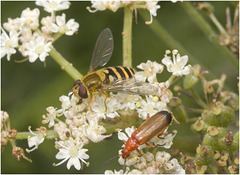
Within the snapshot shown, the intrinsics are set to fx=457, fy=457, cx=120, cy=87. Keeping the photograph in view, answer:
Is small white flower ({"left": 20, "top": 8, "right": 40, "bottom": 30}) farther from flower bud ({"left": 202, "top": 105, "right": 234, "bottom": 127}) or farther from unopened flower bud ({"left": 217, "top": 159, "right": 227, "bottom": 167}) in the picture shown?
unopened flower bud ({"left": 217, "top": 159, "right": 227, "bottom": 167})

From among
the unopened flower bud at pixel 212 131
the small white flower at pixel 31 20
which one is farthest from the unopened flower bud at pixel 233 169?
the small white flower at pixel 31 20

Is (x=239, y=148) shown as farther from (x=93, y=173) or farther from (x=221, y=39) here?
(x=93, y=173)

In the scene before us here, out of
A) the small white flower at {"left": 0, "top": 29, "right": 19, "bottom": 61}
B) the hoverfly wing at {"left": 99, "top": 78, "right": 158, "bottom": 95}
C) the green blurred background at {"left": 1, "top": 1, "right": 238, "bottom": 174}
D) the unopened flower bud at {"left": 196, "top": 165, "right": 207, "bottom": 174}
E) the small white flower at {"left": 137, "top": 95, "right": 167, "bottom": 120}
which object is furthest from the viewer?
the green blurred background at {"left": 1, "top": 1, "right": 238, "bottom": 174}

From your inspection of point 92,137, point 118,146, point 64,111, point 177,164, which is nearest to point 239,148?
point 177,164

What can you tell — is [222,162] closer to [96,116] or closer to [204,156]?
[204,156]

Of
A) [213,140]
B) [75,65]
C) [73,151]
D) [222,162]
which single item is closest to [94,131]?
[73,151]

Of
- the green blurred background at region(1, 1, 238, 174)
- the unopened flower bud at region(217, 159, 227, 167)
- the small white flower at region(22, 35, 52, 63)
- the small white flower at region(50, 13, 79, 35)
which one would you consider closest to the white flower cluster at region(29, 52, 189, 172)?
the unopened flower bud at region(217, 159, 227, 167)

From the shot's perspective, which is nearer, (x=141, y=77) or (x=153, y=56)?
(x=141, y=77)
